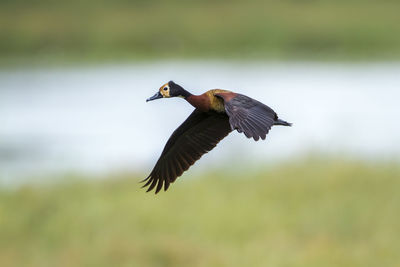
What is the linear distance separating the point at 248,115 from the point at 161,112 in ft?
52.4

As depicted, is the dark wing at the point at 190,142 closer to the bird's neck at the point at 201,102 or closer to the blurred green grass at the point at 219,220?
the bird's neck at the point at 201,102

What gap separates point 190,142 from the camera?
6.29m

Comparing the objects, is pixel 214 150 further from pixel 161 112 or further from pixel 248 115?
pixel 248 115

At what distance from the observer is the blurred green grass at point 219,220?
898 centimetres

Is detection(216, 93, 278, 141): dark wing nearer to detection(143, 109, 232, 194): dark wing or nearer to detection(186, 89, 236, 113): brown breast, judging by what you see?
detection(186, 89, 236, 113): brown breast

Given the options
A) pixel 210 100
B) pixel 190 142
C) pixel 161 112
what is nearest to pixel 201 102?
pixel 210 100

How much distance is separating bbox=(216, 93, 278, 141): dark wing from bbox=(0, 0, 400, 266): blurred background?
3725 millimetres

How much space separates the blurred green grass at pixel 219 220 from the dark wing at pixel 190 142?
8.32 feet
